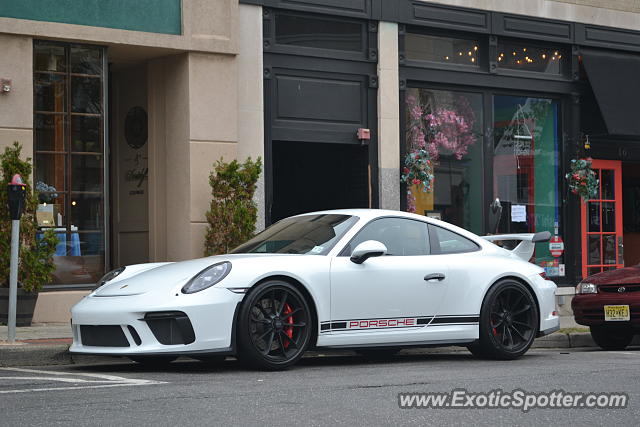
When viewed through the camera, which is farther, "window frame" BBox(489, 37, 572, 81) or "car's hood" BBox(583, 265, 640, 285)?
"window frame" BBox(489, 37, 572, 81)

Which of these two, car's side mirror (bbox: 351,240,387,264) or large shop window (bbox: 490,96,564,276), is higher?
large shop window (bbox: 490,96,564,276)

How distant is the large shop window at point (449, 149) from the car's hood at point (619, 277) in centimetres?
484

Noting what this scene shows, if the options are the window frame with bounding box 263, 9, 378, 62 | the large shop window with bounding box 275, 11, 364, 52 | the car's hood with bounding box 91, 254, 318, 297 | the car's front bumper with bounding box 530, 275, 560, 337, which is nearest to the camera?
the car's hood with bounding box 91, 254, 318, 297

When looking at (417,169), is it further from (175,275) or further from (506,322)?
(175,275)

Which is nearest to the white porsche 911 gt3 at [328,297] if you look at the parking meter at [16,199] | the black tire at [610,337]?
the parking meter at [16,199]

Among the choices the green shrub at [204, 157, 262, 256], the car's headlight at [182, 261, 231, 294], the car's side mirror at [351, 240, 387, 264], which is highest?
the green shrub at [204, 157, 262, 256]

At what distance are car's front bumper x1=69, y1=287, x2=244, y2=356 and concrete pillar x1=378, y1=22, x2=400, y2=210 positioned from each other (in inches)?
326

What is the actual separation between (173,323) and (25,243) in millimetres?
4968

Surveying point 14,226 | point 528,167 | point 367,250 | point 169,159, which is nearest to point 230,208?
point 169,159

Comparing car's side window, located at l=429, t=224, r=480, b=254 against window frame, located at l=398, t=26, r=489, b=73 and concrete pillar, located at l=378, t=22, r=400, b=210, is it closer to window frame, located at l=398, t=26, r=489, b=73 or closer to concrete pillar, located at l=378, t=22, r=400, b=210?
Answer: concrete pillar, located at l=378, t=22, r=400, b=210

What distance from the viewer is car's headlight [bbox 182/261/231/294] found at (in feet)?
28.1

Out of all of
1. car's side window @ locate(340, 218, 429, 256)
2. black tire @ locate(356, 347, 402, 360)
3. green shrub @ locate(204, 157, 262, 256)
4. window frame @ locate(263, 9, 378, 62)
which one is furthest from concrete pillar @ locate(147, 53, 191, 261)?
car's side window @ locate(340, 218, 429, 256)

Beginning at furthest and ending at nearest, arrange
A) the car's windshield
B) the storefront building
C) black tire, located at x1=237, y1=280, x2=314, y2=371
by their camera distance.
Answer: the storefront building < the car's windshield < black tire, located at x1=237, y1=280, x2=314, y2=371

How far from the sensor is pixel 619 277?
12305 mm
